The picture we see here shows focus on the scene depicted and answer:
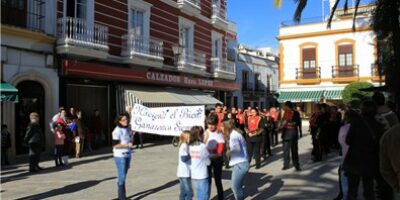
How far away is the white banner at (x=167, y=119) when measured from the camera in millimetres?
9734

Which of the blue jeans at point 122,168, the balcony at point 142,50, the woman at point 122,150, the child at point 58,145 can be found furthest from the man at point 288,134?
the balcony at point 142,50

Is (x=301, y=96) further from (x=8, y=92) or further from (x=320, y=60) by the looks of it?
(x=8, y=92)

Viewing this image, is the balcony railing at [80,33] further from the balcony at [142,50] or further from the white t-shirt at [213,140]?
the white t-shirt at [213,140]

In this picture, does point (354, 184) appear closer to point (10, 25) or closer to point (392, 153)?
point (392, 153)

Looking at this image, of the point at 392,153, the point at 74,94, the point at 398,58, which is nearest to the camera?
the point at 392,153

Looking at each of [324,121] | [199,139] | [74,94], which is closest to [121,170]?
[199,139]

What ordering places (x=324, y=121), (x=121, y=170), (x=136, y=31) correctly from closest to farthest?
(x=121, y=170), (x=324, y=121), (x=136, y=31)

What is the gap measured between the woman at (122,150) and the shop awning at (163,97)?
11918 millimetres

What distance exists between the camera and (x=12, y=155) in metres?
15.6

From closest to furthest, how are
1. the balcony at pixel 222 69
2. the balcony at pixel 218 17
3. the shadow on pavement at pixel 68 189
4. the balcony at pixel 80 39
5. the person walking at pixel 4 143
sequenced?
the shadow on pavement at pixel 68 189 → the person walking at pixel 4 143 → the balcony at pixel 80 39 → the balcony at pixel 222 69 → the balcony at pixel 218 17

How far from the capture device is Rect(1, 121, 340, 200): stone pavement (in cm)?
960

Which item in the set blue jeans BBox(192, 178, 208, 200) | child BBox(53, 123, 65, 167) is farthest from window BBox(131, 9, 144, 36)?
blue jeans BBox(192, 178, 208, 200)

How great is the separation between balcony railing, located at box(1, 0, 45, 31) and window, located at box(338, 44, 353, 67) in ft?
85.9

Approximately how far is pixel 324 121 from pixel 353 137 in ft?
27.5
